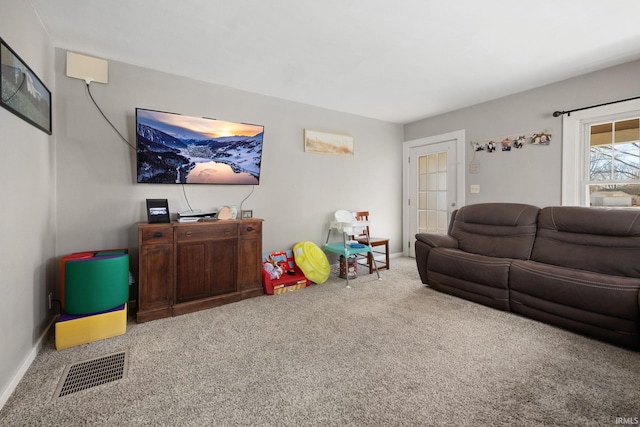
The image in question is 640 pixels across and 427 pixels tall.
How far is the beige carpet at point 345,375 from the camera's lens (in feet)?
4.66

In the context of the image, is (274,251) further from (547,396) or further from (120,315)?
(547,396)

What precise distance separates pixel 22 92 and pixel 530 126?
4.82 m

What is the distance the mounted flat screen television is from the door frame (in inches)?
111

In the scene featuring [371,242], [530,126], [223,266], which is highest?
[530,126]

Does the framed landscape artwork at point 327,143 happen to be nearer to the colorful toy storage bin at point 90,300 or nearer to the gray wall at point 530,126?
the gray wall at point 530,126

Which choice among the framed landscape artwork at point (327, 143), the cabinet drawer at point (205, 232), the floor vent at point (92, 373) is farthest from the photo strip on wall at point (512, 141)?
the floor vent at point (92, 373)

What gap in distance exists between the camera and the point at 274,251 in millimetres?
3781

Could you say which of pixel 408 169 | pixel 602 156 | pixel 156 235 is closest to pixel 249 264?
pixel 156 235

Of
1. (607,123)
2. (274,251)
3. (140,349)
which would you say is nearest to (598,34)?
(607,123)

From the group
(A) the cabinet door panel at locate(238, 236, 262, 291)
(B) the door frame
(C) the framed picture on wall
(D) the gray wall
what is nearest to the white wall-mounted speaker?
(C) the framed picture on wall

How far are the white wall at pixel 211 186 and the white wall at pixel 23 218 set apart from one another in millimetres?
222

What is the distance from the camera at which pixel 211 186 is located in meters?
3.28

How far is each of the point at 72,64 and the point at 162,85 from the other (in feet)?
2.34

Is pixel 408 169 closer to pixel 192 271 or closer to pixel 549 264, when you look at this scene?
pixel 549 264
